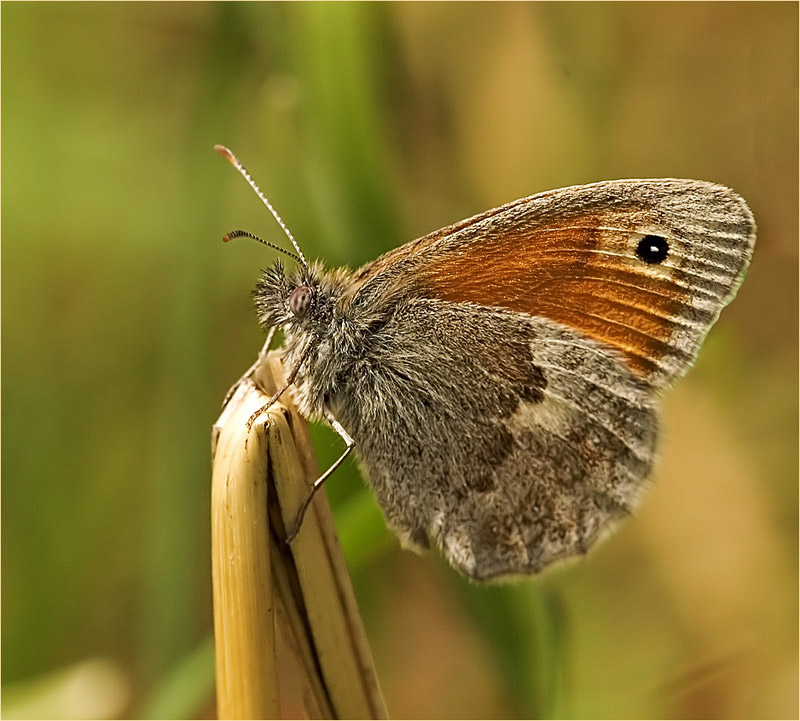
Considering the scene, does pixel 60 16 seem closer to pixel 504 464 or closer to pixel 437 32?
pixel 437 32

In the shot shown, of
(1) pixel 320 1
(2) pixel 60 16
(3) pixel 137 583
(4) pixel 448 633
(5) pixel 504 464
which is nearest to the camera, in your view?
(5) pixel 504 464

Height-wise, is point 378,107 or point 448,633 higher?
point 378,107

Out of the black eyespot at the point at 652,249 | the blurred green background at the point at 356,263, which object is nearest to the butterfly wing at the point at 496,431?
the blurred green background at the point at 356,263

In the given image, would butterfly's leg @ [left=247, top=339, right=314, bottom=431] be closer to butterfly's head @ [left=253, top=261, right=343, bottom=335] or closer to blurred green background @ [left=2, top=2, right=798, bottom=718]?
butterfly's head @ [left=253, top=261, right=343, bottom=335]

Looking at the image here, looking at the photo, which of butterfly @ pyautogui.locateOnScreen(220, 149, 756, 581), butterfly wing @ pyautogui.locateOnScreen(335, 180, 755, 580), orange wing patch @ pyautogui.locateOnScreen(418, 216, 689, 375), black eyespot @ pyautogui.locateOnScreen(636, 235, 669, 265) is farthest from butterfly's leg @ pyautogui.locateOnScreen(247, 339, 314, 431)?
black eyespot @ pyautogui.locateOnScreen(636, 235, 669, 265)

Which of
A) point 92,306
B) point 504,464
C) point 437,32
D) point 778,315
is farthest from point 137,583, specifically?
point 778,315

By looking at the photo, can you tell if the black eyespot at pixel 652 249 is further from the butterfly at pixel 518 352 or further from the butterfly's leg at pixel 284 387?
the butterfly's leg at pixel 284 387

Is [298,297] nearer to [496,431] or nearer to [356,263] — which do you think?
[356,263]

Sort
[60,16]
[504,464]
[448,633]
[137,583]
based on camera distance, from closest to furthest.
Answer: [504,464]
[137,583]
[448,633]
[60,16]

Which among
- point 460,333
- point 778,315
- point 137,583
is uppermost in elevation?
point 460,333
